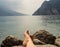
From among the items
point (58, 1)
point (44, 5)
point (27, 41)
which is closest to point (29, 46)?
point (27, 41)

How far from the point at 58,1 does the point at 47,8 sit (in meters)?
14.7

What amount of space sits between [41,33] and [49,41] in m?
0.74

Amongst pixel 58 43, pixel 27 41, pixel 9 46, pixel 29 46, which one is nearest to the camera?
pixel 29 46

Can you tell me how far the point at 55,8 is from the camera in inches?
5027

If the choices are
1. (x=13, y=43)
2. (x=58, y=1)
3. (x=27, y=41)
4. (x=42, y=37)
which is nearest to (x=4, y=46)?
(x=13, y=43)

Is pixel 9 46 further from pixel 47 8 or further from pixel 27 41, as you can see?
pixel 47 8

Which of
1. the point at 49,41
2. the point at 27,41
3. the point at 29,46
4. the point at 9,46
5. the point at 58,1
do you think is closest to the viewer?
the point at 29,46

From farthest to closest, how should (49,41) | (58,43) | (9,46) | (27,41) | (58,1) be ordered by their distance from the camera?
(58,1), (49,41), (9,46), (58,43), (27,41)

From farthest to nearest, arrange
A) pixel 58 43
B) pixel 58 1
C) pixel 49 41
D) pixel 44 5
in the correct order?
pixel 44 5 < pixel 58 1 < pixel 49 41 < pixel 58 43

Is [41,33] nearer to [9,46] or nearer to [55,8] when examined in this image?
[9,46]

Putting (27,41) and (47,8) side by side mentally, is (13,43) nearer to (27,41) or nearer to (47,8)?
(27,41)

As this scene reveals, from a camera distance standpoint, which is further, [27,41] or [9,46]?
[9,46]

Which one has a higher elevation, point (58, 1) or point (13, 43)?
point (58, 1)

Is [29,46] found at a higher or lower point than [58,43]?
higher
